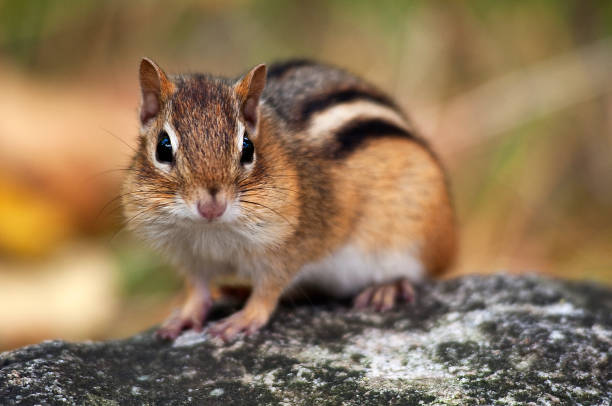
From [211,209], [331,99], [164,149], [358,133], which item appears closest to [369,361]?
[211,209]

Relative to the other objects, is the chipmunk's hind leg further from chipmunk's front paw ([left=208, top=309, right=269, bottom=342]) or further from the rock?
chipmunk's front paw ([left=208, top=309, right=269, bottom=342])

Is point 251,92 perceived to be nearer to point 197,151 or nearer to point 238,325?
point 197,151

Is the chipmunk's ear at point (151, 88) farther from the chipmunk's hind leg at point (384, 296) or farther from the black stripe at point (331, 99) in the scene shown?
the chipmunk's hind leg at point (384, 296)

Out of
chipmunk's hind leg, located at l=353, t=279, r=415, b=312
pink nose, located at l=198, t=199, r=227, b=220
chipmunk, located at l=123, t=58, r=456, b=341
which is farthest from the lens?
chipmunk's hind leg, located at l=353, t=279, r=415, b=312

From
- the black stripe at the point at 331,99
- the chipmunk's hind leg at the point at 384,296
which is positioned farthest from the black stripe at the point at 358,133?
the chipmunk's hind leg at the point at 384,296

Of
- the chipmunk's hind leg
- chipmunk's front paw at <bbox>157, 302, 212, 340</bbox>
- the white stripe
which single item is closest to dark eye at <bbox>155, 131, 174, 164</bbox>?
chipmunk's front paw at <bbox>157, 302, 212, 340</bbox>

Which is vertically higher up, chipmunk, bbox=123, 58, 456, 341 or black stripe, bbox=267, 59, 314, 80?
black stripe, bbox=267, 59, 314, 80

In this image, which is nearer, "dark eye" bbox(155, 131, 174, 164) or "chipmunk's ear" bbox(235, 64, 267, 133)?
"dark eye" bbox(155, 131, 174, 164)

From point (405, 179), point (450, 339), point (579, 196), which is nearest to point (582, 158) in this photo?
point (579, 196)
